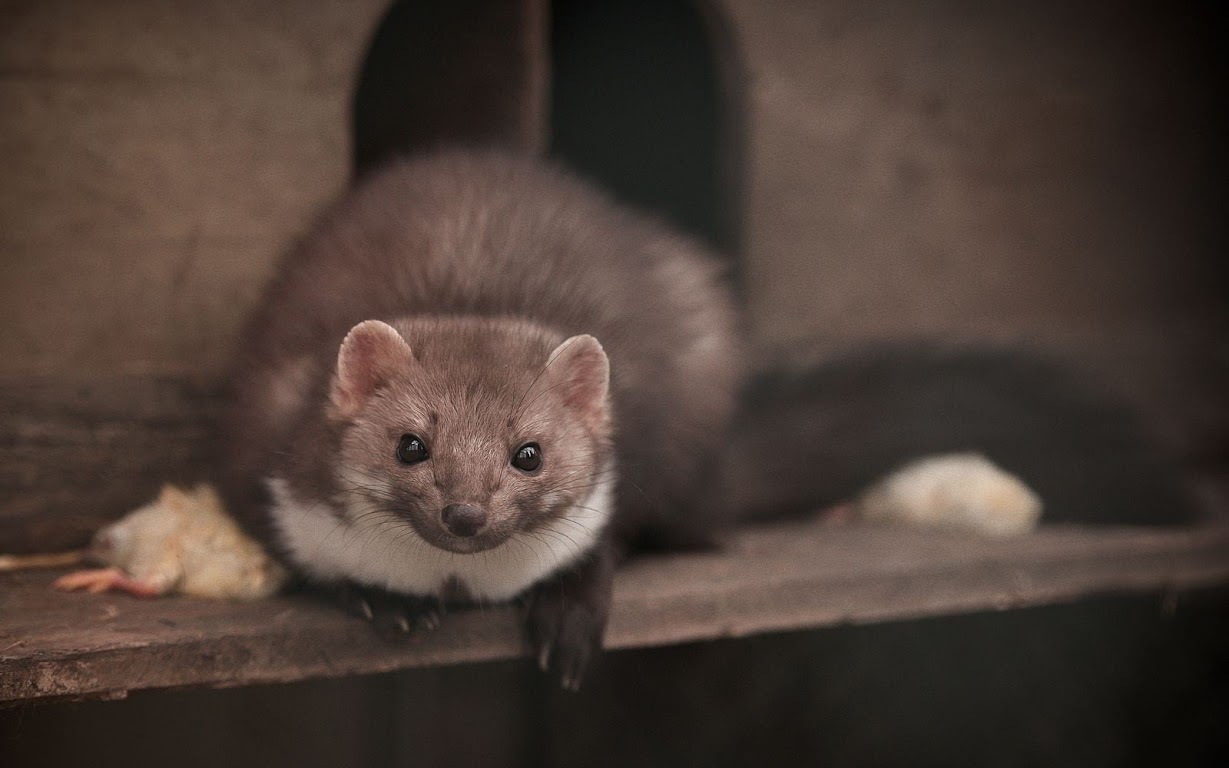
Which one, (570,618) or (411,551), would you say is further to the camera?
(570,618)

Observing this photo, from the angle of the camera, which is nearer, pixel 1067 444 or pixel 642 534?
pixel 642 534

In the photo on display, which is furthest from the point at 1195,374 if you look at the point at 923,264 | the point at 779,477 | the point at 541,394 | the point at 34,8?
the point at 34,8

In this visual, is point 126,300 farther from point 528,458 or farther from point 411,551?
point 528,458

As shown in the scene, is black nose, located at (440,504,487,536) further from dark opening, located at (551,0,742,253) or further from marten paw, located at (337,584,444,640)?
dark opening, located at (551,0,742,253)

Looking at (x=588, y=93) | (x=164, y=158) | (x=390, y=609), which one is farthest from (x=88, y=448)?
(x=588, y=93)

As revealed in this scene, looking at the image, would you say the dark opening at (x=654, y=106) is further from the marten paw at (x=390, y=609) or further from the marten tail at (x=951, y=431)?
the marten paw at (x=390, y=609)

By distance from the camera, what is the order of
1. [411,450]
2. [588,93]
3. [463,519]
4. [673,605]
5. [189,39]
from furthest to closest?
1. [588,93]
2. [189,39]
3. [673,605]
4. [411,450]
5. [463,519]

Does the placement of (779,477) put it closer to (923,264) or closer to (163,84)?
(923,264)

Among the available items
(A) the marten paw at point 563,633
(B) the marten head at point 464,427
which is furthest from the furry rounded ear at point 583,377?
(A) the marten paw at point 563,633
